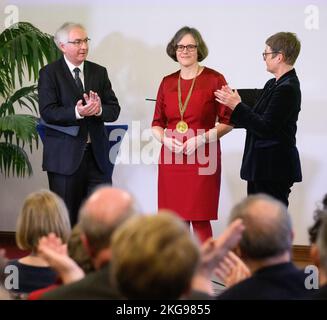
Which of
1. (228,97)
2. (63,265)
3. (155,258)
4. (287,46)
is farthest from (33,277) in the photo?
(287,46)

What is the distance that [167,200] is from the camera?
4746 mm

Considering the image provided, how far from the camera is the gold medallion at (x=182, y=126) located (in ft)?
15.0

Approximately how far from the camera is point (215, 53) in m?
5.89

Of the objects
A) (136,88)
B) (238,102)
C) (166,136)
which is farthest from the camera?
(136,88)

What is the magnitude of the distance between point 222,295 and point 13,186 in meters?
4.53

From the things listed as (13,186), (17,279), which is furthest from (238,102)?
(13,186)

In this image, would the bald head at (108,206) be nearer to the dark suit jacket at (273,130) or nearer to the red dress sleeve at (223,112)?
the dark suit jacket at (273,130)

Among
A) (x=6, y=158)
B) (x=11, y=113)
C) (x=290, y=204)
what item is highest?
(x=11, y=113)

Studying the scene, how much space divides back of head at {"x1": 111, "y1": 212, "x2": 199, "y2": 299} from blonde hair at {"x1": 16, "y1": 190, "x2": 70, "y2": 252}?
3.32ft

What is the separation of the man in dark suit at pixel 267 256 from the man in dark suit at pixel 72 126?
2.28m

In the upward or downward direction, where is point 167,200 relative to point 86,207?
downward

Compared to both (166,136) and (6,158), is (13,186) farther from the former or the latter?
(166,136)

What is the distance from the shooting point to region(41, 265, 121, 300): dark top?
2.03 meters

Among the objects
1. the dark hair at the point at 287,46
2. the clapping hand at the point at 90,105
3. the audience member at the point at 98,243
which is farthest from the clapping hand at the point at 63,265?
the dark hair at the point at 287,46
